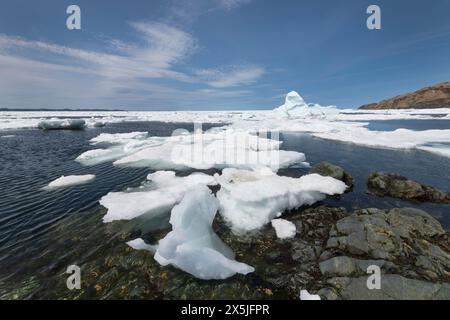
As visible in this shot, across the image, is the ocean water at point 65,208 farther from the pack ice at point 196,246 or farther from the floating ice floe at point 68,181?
the pack ice at point 196,246

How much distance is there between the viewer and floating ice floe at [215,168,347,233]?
738 centimetres

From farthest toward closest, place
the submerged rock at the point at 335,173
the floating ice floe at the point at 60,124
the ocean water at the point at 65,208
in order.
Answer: the floating ice floe at the point at 60,124 < the submerged rock at the point at 335,173 < the ocean water at the point at 65,208

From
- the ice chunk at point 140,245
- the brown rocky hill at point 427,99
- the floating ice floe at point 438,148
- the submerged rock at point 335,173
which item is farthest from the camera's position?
the brown rocky hill at point 427,99

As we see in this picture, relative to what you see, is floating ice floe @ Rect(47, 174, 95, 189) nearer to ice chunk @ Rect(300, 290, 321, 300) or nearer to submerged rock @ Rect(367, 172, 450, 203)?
ice chunk @ Rect(300, 290, 321, 300)

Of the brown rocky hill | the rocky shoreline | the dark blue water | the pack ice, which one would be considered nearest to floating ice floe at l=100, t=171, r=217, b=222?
the rocky shoreline

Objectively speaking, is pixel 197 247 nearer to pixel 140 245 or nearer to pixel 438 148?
pixel 140 245

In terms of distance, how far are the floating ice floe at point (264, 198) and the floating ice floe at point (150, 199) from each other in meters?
1.35

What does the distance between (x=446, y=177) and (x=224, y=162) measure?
11.8 metres

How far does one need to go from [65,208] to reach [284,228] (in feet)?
25.5

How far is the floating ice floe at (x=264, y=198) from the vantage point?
738 centimetres

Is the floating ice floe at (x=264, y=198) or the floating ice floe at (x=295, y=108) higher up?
the floating ice floe at (x=295, y=108)

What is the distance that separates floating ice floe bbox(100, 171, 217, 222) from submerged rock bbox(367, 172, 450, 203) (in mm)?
7303

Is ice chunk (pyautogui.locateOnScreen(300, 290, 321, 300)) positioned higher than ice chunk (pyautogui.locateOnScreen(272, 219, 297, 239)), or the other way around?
ice chunk (pyautogui.locateOnScreen(272, 219, 297, 239))

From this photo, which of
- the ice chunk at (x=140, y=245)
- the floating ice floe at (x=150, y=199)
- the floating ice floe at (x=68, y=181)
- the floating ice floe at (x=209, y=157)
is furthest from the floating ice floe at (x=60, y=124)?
the ice chunk at (x=140, y=245)
